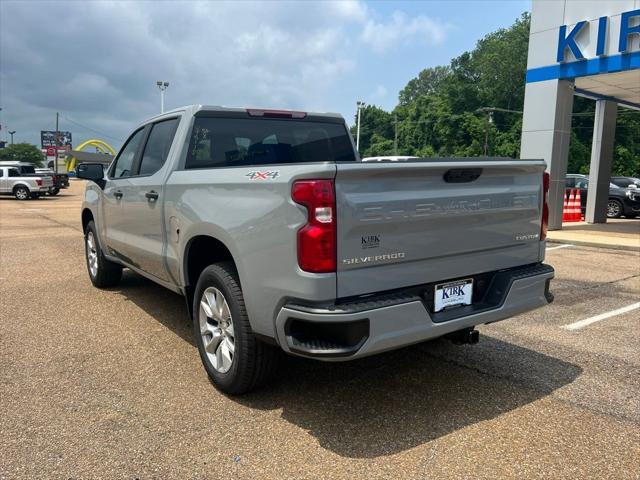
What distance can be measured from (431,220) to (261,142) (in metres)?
1.99

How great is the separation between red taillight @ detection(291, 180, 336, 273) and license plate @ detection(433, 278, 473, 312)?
80 centimetres

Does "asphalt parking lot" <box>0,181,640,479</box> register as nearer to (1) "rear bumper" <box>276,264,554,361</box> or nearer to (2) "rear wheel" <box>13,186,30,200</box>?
(1) "rear bumper" <box>276,264,554,361</box>

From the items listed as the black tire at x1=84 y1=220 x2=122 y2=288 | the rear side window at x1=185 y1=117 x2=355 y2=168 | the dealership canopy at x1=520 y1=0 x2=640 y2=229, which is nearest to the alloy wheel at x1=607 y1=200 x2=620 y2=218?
Answer: the dealership canopy at x1=520 y1=0 x2=640 y2=229

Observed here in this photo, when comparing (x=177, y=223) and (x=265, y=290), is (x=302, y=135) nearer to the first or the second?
(x=177, y=223)

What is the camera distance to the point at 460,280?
11.1 feet

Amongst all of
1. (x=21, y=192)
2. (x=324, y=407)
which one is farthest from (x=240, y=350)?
(x=21, y=192)

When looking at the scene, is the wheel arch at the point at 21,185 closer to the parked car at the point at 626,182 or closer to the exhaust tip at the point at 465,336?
the parked car at the point at 626,182

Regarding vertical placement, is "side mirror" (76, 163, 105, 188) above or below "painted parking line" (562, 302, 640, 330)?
above

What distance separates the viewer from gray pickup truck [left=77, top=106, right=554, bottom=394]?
281 cm

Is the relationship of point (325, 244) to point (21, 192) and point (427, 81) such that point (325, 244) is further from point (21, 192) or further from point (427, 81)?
point (427, 81)

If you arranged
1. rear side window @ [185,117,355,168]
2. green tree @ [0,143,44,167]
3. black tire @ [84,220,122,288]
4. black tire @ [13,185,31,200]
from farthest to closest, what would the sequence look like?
green tree @ [0,143,44,167] < black tire @ [13,185,31,200] < black tire @ [84,220,122,288] < rear side window @ [185,117,355,168]

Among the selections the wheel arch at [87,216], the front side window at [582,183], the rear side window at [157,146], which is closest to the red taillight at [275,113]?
the rear side window at [157,146]

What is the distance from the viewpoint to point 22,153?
10325 centimetres

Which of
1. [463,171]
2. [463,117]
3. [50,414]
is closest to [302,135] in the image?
[463,171]
